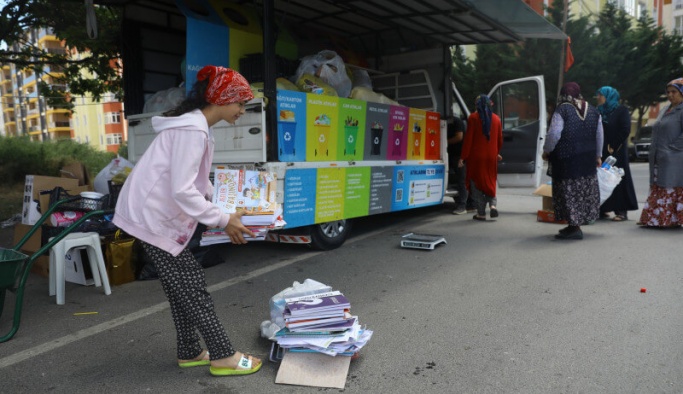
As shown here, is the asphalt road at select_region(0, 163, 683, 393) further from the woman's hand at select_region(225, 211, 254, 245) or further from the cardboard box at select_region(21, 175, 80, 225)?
the woman's hand at select_region(225, 211, 254, 245)

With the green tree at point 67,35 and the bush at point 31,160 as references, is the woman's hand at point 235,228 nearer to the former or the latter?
the green tree at point 67,35

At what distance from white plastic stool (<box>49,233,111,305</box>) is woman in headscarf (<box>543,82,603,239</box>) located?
4.76m

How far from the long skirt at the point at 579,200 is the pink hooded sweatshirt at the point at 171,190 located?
4.65 metres

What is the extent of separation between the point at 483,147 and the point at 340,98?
2.74 m

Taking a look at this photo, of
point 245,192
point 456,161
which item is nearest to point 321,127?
point 245,192

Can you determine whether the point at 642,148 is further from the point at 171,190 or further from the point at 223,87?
the point at 171,190

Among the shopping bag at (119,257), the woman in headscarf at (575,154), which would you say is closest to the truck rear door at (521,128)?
the woman in headscarf at (575,154)

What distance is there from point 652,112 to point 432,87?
47.2 meters

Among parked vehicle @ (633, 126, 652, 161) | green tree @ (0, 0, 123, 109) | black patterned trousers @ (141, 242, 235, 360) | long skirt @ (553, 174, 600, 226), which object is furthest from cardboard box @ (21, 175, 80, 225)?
parked vehicle @ (633, 126, 652, 161)

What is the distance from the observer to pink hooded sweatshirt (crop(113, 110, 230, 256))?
232 cm

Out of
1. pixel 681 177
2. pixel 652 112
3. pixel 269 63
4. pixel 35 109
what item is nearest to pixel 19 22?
pixel 269 63

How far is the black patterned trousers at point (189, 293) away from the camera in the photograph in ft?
8.20

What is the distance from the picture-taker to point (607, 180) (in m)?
6.45

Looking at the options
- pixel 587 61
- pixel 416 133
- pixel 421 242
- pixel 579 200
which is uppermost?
pixel 587 61
